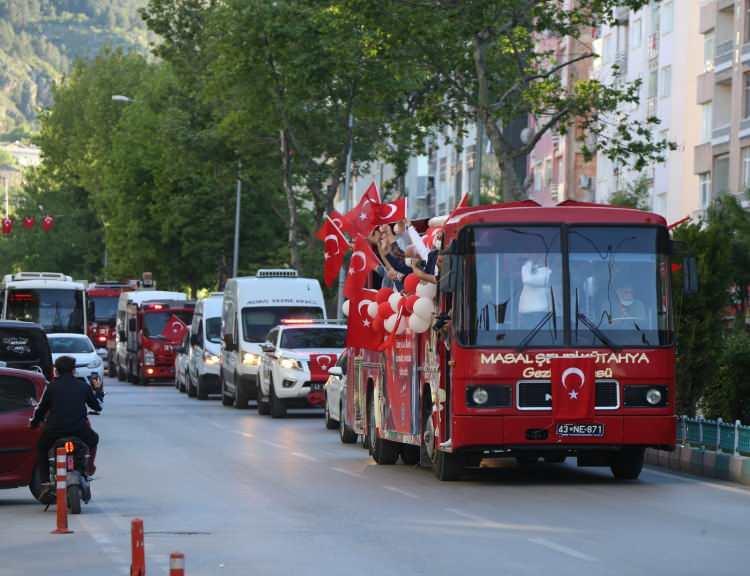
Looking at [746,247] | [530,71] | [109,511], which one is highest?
[530,71]

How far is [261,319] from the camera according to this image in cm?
4712

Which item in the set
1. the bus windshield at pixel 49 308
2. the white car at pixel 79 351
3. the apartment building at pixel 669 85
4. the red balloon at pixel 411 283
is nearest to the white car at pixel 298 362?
the white car at pixel 79 351

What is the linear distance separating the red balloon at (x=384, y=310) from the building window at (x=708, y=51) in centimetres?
4833

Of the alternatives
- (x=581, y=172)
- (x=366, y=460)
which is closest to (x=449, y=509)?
(x=366, y=460)

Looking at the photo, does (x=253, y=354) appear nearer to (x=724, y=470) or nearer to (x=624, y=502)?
(x=724, y=470)

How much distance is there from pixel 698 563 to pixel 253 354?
105ft

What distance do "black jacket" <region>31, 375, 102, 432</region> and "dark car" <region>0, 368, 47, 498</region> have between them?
2.31 ft

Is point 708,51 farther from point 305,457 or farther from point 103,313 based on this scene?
point 305,457

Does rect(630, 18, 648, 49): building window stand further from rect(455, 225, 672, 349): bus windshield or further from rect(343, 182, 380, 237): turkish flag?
rect(455, 225, 672, 349): bus windshield

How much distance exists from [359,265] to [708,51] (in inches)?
1873

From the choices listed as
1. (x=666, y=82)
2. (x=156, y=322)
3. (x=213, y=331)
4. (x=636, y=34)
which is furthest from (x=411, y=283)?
(x=636, y=34)

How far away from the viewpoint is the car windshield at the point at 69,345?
52.0 metres

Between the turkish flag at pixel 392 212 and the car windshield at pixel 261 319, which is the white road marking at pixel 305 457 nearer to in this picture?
the turkish flag at pixel 392 212

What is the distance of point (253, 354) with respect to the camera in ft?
151
